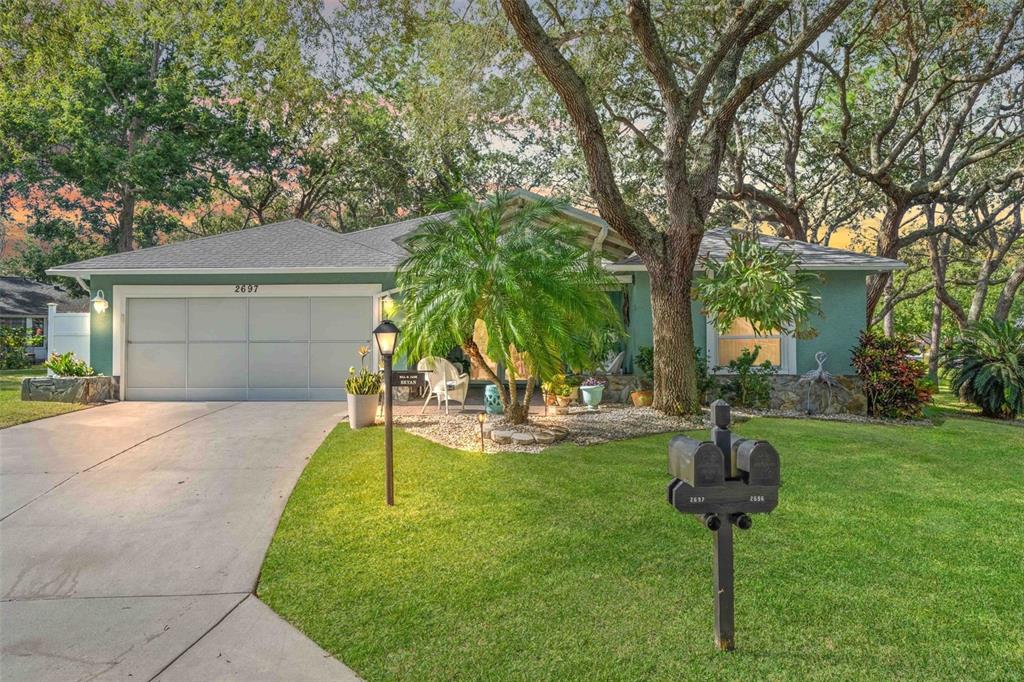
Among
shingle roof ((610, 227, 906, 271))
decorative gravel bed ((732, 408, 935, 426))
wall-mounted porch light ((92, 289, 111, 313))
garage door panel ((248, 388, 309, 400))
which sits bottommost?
decorative gravel bed ((732, 408, 935, 426))

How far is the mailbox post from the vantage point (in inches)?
119

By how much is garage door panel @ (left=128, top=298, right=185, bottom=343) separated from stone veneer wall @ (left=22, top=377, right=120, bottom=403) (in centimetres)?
117

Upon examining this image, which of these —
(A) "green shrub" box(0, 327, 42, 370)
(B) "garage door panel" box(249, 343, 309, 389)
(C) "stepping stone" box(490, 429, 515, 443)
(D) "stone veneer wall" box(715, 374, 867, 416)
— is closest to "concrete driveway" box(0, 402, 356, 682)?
(C) "stepping stone" box(490, 429, 515, 443)

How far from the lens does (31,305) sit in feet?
92.5

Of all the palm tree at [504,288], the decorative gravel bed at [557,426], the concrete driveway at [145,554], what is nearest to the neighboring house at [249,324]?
the decorative gravel bed at [557,426]

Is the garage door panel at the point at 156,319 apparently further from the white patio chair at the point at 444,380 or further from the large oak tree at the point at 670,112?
the large oak tree at the point at 670,112

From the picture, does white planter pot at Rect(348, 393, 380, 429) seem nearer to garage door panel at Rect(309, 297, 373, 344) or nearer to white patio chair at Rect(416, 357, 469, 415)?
white patio chair at Rect(416, 357, 469, 415)

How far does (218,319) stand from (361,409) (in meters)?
5.44

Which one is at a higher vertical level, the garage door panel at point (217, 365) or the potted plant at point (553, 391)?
the garage door panel at point (217, 365)

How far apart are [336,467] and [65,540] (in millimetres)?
2616

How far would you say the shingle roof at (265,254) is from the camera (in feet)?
40.5

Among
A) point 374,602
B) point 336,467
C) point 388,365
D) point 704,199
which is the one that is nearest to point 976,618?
point 374,602

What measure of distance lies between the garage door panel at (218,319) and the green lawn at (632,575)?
6.74m

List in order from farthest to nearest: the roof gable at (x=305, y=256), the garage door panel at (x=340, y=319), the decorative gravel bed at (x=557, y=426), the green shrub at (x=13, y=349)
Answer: the green shrub at (x=13, y=349)
the garage door panel at (x=340, y=319)
the roof gable at (x=305, y=256)
the decorative gravel bed at (x=557, y=426)
